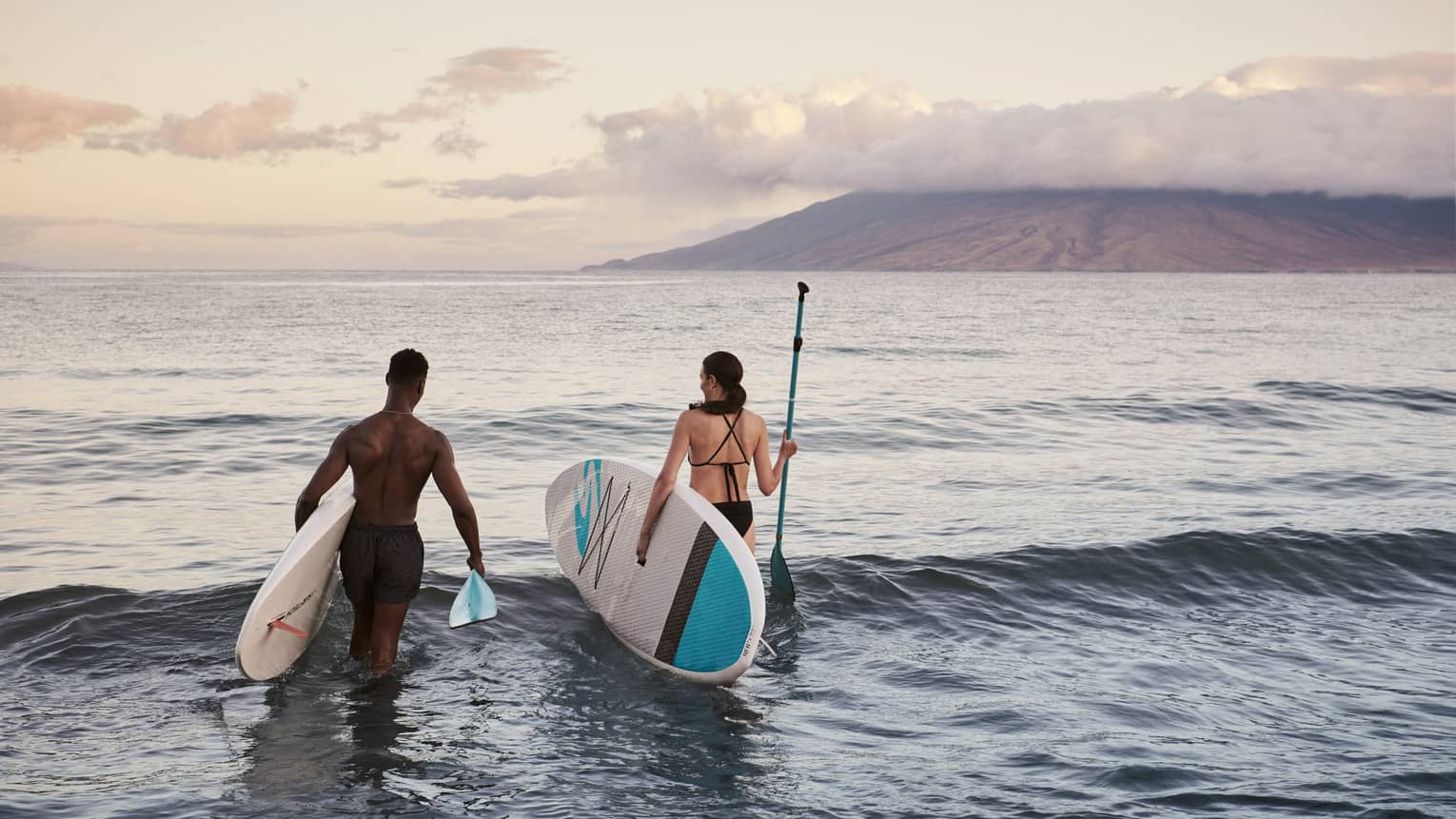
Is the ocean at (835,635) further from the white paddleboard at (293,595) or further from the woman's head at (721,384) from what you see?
the woman's head at (721,384)

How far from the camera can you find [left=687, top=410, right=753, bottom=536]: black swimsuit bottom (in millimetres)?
7078

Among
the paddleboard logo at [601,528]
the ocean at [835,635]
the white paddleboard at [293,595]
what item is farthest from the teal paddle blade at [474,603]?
the paddleboard logo at [601,528]

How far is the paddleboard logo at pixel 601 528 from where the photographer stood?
7.89 metres

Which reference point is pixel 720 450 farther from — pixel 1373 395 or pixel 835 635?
pixel 1373 395

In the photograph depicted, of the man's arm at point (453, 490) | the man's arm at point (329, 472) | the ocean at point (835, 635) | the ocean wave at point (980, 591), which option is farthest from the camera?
the ocean wave at point (980, 591)

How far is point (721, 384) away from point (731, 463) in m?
0.61

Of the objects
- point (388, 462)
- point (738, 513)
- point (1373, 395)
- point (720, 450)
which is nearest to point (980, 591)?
point (738, 513)

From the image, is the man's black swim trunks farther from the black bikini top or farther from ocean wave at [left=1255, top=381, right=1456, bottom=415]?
ocean wave at [left=1255, top=381, right=1456, bottom=415]

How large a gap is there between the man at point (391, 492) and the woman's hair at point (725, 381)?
5.39 ft

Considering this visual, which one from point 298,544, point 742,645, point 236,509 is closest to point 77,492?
point 236,509

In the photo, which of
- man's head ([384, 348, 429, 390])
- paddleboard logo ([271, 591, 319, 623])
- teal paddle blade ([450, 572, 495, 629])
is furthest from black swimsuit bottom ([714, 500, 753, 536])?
paddleboard logo ([271, 591, 319, 623])

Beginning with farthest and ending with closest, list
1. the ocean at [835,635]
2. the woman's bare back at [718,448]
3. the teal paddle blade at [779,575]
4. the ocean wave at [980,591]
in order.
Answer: the teal paddle blade at [779,575], the ocean wave at [980,591], the woman's bare back at [718,448], the ocean at [835,635]

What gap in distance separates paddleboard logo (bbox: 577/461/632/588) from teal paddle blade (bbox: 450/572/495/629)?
4.81ft

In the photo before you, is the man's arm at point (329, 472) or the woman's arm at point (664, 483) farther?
the woman's arm at point (664, 483)
